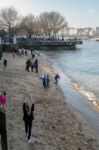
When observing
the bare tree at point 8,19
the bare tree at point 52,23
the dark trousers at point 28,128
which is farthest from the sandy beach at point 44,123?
the bare tree at point 52,23

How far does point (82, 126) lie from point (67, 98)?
9.65 m

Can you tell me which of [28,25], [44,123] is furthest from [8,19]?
[44,123]

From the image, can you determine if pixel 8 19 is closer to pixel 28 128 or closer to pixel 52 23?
pixel 52 23

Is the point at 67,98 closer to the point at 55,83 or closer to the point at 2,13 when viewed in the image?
the point at 55,83

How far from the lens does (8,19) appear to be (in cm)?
13512

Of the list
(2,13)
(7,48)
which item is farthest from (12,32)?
(7,48)

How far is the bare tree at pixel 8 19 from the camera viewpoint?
13400 cm

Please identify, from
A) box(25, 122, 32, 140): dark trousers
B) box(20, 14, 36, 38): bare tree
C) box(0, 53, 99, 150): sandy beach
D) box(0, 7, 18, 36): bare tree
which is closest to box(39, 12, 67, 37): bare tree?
box(20, 14, 36, 38): bare tree

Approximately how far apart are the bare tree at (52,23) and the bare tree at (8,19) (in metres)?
20.8

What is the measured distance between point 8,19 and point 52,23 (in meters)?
28.4

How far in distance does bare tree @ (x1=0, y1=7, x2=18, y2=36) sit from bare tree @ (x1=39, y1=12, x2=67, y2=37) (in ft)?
68.2

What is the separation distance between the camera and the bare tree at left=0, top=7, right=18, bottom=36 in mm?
134000

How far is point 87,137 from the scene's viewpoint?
1866 cm

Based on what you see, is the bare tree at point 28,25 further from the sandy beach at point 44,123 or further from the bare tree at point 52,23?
the sandy beach at point 44,123
